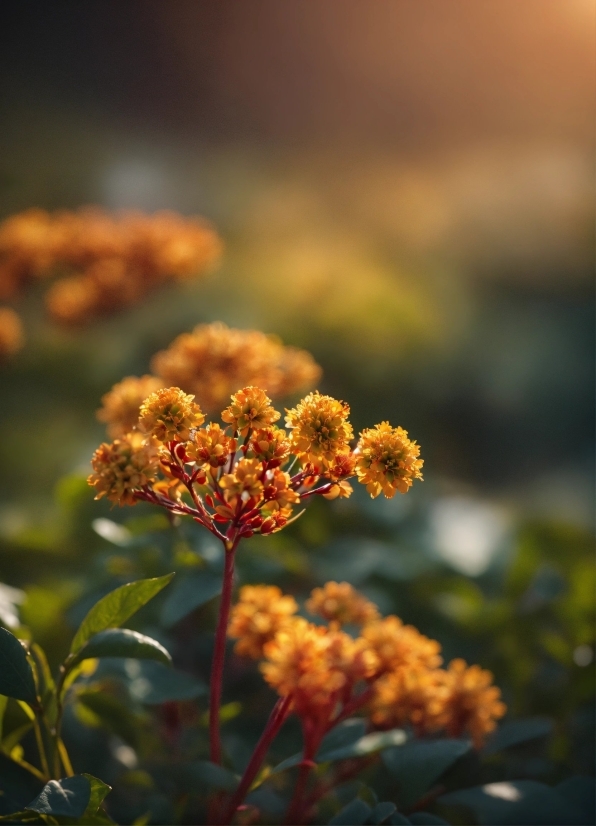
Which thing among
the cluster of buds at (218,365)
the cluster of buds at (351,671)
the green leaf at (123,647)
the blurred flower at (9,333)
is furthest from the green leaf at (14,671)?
the blurred flower at (9,333)

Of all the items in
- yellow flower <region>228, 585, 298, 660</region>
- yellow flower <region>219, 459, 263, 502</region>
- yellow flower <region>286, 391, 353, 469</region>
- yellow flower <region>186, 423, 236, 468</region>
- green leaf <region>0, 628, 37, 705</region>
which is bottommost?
green leaf <region>0, 628, 37, 705</region>

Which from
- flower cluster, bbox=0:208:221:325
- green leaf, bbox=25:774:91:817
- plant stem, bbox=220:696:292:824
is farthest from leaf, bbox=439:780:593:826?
flower cluster, bbox=0:208:221:325

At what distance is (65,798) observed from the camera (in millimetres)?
339

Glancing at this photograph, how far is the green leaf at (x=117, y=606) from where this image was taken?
0.40 metres

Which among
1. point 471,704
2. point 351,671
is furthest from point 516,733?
point 351,671

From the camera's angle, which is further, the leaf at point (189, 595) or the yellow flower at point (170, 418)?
the leaf at point (189, 595)

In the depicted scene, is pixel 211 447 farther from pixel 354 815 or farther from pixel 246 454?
pixel 354 815

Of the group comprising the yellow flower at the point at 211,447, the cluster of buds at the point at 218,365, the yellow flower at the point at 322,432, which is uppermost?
the cluster of buds at the point at 218,365

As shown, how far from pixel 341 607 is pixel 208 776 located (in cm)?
15

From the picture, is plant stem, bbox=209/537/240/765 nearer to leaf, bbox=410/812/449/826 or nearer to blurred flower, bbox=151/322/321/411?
leaf, bbox=410/812/449/826

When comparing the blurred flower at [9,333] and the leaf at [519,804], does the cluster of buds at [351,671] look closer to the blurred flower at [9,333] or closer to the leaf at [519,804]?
the leaf at [519,804]

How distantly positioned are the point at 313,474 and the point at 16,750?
0.87ft

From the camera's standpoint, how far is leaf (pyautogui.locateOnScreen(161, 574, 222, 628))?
48 centimetres

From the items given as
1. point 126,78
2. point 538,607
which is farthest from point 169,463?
point 126,78
